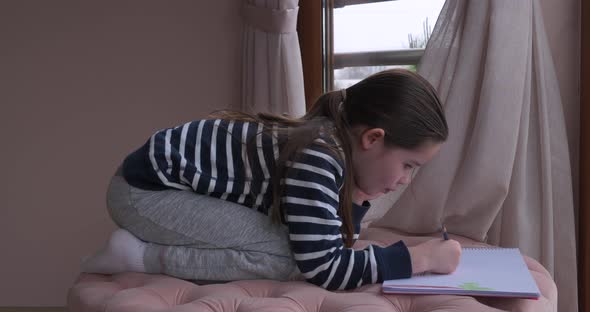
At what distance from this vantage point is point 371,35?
2273 mm

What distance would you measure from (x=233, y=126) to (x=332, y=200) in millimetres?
307

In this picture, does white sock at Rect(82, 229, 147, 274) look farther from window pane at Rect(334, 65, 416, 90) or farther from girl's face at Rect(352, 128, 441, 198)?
Result: window pane at Rect(334, 65, 416, 90)

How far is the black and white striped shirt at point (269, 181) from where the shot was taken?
1.22 meters

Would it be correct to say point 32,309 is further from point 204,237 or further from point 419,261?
point 419,261

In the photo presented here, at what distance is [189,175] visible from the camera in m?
1.35

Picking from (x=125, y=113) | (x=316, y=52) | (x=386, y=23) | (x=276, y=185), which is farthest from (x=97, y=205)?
(x=276, y=185)

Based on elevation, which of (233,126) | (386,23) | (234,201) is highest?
(386,23)

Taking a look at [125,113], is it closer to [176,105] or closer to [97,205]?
[176,105]

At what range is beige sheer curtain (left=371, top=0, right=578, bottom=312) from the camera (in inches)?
65.1

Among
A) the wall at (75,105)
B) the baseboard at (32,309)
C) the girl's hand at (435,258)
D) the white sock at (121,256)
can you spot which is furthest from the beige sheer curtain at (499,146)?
the baseboard at (32,309)

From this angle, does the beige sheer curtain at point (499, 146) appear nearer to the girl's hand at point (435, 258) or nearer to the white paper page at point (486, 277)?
the white paper page at point (486, 277)

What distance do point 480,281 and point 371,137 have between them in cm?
35

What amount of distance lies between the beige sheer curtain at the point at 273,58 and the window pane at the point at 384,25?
8.2 inches

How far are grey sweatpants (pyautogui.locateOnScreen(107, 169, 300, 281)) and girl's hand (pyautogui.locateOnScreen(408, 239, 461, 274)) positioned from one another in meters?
0.24
